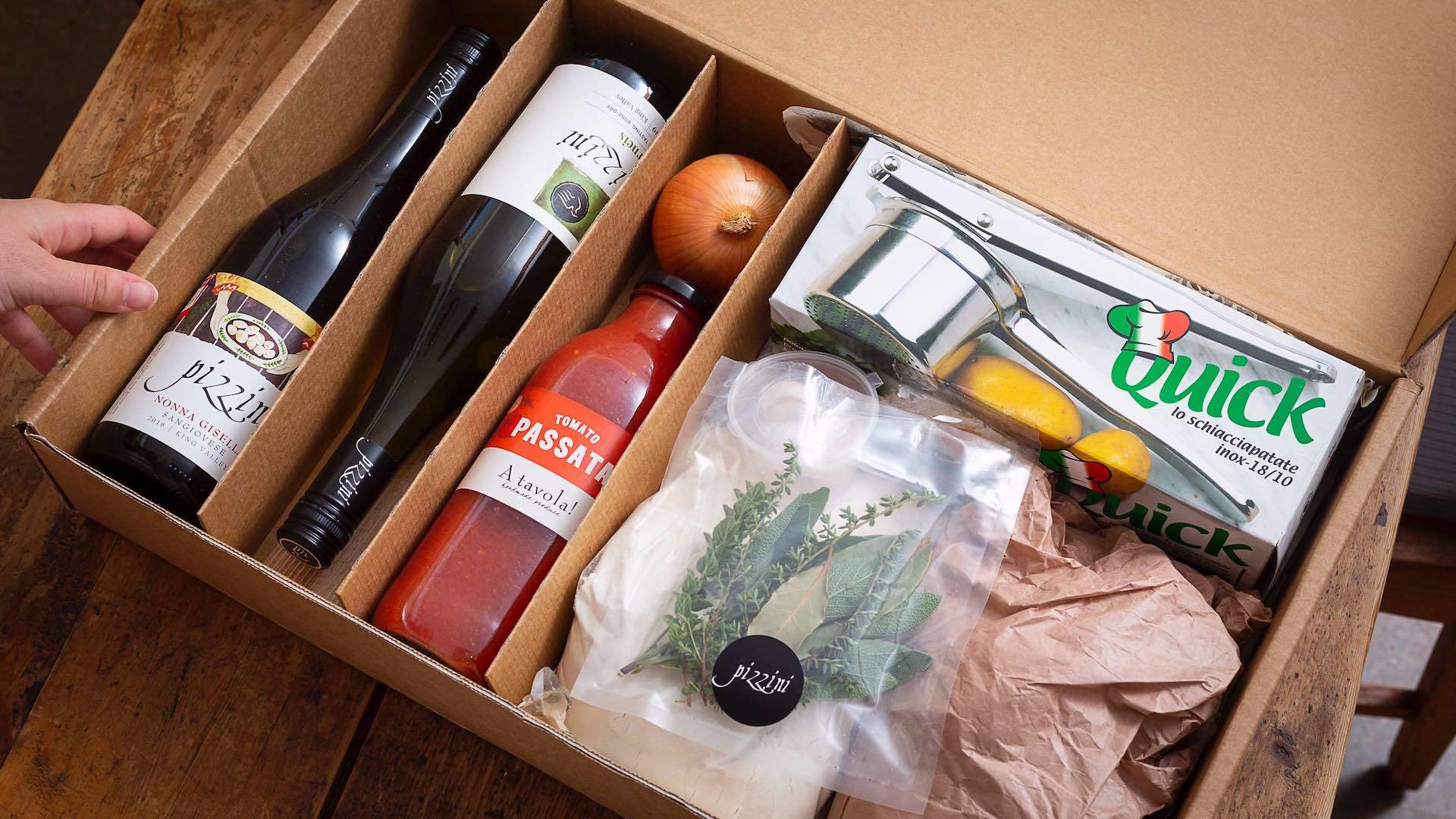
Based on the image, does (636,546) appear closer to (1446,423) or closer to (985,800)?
(985,800)

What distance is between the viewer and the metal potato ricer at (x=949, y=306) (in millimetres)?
845

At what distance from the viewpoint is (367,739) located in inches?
34.4

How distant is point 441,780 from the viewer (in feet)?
2.84

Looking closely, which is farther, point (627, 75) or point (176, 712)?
point (627, 75)

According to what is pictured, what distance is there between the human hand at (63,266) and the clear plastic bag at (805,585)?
45cm

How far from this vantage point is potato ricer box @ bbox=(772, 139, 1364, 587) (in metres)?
0.82

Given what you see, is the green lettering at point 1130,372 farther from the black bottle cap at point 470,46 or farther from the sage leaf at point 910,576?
the black bottle cap at point 470,46

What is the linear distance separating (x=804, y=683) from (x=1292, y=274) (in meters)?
0.56

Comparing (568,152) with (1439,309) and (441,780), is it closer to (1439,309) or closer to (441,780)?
(441,780)

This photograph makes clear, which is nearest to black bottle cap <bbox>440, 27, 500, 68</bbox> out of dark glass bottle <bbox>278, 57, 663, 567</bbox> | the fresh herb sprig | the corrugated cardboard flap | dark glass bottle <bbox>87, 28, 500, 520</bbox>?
dark glass bottle <bbox>87, 28, 500, 520</bbox>

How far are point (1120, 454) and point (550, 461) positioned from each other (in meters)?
0.46

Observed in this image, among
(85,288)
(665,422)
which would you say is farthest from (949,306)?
(85,288)

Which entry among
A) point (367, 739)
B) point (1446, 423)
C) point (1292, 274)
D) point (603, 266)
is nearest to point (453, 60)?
A: point (603, 266)

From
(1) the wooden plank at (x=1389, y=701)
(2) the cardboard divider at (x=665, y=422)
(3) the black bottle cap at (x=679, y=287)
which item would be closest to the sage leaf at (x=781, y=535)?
(2) the cardboard divider at (x=665, y=422)
